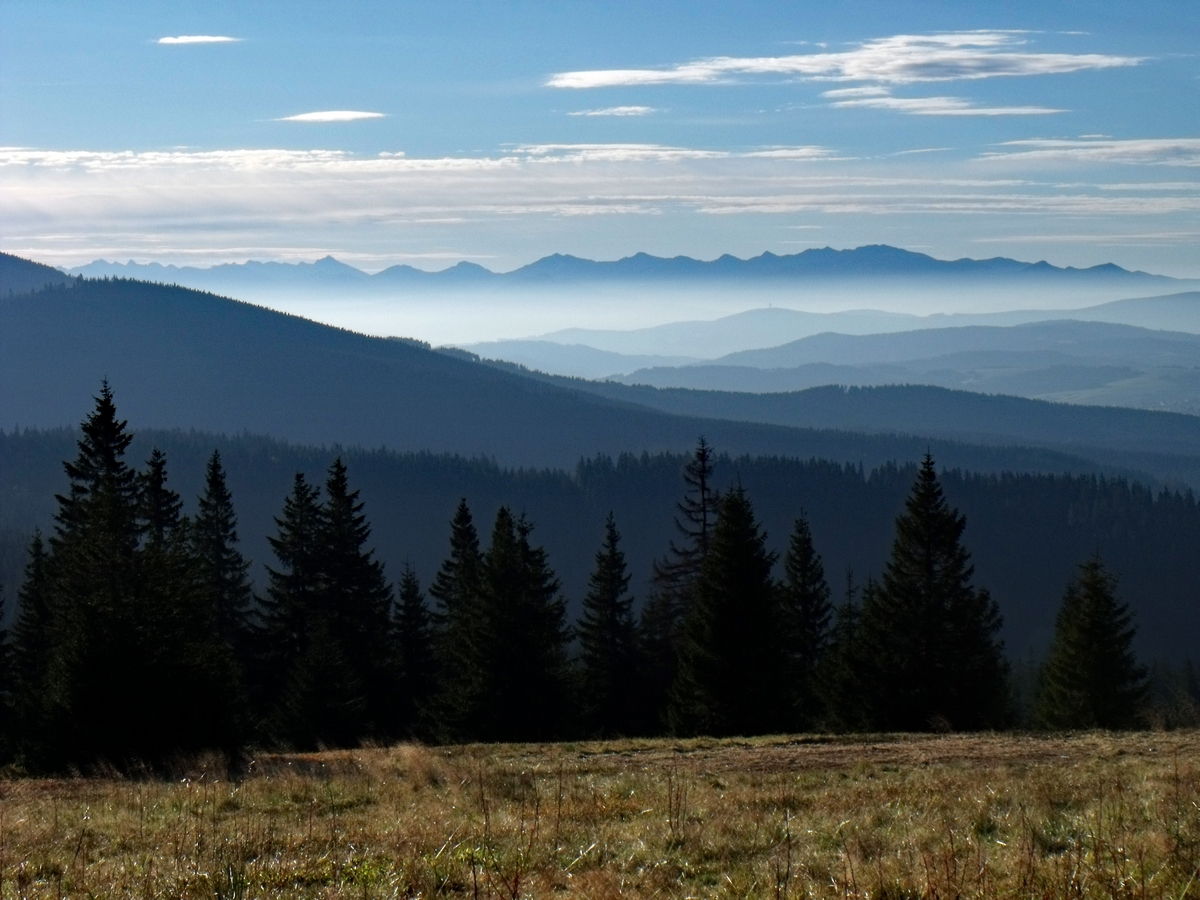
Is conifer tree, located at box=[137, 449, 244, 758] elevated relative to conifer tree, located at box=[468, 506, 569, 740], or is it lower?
elevated

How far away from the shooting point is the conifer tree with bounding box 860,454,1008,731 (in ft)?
115

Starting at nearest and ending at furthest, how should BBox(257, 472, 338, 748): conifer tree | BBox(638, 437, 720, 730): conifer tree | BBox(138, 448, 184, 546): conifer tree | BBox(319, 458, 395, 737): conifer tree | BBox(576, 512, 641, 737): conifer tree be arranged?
BBox(138, 448, 184, 546): conifer tree, BBox(319, 458, 395, 737): conifer tree, BBox(257, 472, 338, 748): conifer tree, BBox(576, 512, 641, 737): conifer tree, BBox(638, 437, 720, 730): conifer tree

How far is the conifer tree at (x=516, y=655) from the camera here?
122 feet

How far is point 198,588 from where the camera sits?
33.4 metres

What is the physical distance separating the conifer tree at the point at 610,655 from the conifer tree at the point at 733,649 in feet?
27.9

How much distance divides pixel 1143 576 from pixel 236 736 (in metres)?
172

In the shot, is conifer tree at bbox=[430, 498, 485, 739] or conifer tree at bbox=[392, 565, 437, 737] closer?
conifer tree at bbox=[430, 498, 485, 739]

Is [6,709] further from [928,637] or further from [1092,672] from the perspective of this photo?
[1092,672]

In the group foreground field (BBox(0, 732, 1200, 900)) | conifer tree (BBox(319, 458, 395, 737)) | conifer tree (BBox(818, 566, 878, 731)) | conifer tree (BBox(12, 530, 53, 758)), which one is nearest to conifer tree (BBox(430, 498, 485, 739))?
conifer tree (BBox(319, 458, 395, 737))

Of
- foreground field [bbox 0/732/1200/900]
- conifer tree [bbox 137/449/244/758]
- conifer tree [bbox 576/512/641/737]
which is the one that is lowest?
conifer tree [bbox 576/512/641/737]

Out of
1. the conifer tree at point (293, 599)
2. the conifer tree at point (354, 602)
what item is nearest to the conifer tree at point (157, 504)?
the conifer tree at point (293, 599)

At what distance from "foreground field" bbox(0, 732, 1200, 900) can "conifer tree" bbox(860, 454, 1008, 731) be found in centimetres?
1940

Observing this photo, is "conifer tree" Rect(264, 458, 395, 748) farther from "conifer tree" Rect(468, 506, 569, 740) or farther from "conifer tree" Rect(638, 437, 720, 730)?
"conifer tree" Rect(638, 437, 720, 730)

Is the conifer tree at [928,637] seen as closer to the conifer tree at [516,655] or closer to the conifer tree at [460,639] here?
the conifer tree at [516,655]
